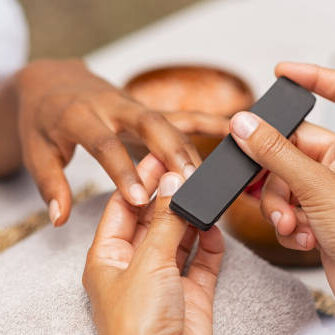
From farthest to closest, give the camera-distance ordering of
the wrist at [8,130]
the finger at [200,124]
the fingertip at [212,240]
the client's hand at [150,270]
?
the wrist at [8,130], the finger at [200,124], the fingertip at [212,240], the client's hand at [150,270]

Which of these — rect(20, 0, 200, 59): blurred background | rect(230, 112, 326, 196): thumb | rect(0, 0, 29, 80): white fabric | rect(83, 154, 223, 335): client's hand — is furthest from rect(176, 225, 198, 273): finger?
rect(20, 0, 200, 59): blurred background

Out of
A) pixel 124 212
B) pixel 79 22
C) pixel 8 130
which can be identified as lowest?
pixel 79 22

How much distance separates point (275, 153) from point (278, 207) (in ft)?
0.30

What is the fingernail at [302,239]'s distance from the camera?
46 cm

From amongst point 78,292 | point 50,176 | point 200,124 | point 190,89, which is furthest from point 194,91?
point 78,292

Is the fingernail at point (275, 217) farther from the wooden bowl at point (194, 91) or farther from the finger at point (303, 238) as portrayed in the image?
the wooden bowl at point (194, 91)

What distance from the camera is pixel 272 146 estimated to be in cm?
40

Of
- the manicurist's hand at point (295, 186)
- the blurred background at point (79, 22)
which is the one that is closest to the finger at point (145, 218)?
the manicurist's hand at point (295, 186)

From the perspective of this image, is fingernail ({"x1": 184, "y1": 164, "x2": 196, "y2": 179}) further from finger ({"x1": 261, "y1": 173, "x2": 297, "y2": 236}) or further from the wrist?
the wrist

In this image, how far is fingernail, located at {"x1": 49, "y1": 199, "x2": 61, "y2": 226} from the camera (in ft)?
1.56

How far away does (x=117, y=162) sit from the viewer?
470 mm

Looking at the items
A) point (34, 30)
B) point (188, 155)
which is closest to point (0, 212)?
point (188, 155)

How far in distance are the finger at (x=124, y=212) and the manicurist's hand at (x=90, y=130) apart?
0.01 meters

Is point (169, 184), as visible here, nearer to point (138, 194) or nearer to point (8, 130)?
point (138, 194)
